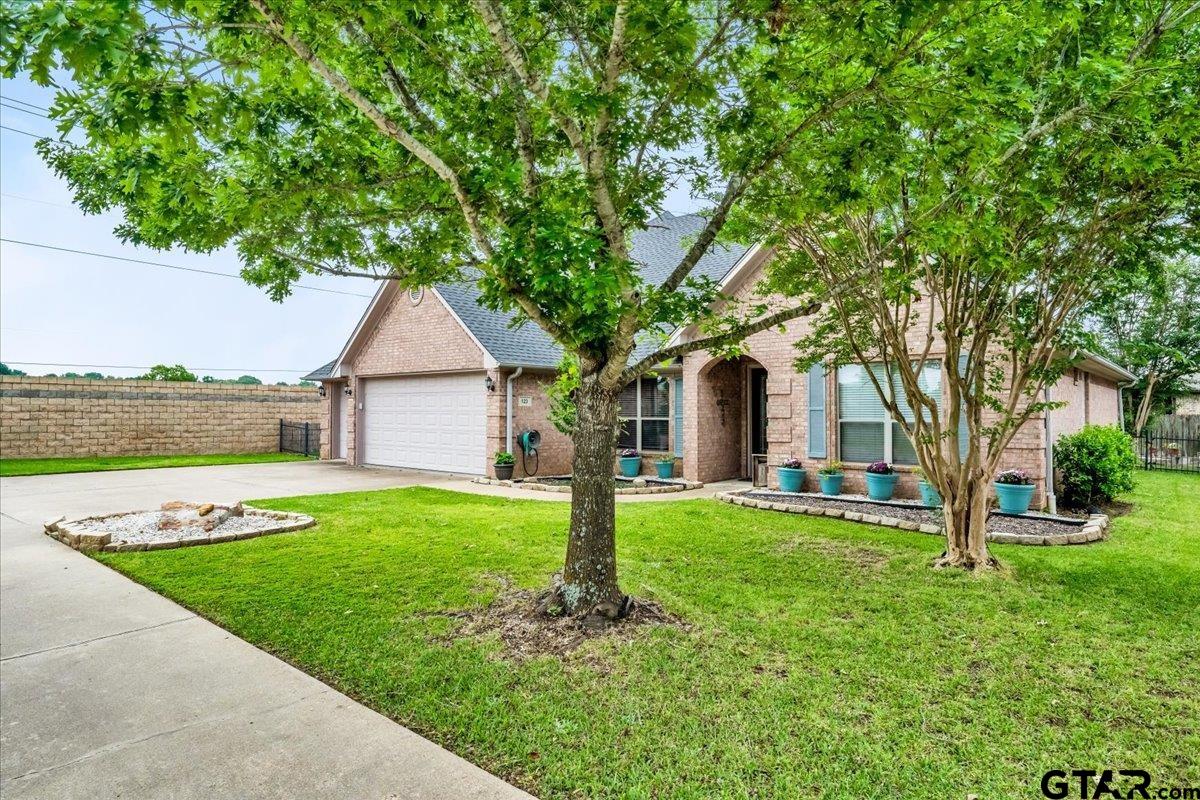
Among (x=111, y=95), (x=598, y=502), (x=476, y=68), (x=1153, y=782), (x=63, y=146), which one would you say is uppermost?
(x=476, y=68)

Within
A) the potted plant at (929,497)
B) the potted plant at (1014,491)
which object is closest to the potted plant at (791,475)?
the potted plant at (929,497)

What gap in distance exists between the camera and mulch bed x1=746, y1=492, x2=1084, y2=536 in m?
8.00

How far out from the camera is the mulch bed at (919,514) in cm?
800

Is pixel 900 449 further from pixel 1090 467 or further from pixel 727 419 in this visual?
pixel 727 419

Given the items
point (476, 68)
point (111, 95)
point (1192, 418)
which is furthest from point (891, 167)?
point (1192, 418)

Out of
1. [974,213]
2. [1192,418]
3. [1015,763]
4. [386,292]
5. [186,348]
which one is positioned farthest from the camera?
[186,348]

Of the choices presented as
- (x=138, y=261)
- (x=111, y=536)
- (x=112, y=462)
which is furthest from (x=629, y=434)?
(x=138, y=261)

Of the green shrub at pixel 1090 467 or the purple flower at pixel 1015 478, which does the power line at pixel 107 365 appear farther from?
the green shrub at pixel 1090 467

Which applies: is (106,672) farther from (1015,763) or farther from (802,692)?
(1015,763)

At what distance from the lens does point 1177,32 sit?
411 cm

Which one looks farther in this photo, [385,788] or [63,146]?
[63,146]

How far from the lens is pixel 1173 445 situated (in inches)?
A: 786

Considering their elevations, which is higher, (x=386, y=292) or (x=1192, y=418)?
(x=386, y=292)

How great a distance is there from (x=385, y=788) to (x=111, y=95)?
311 cm
